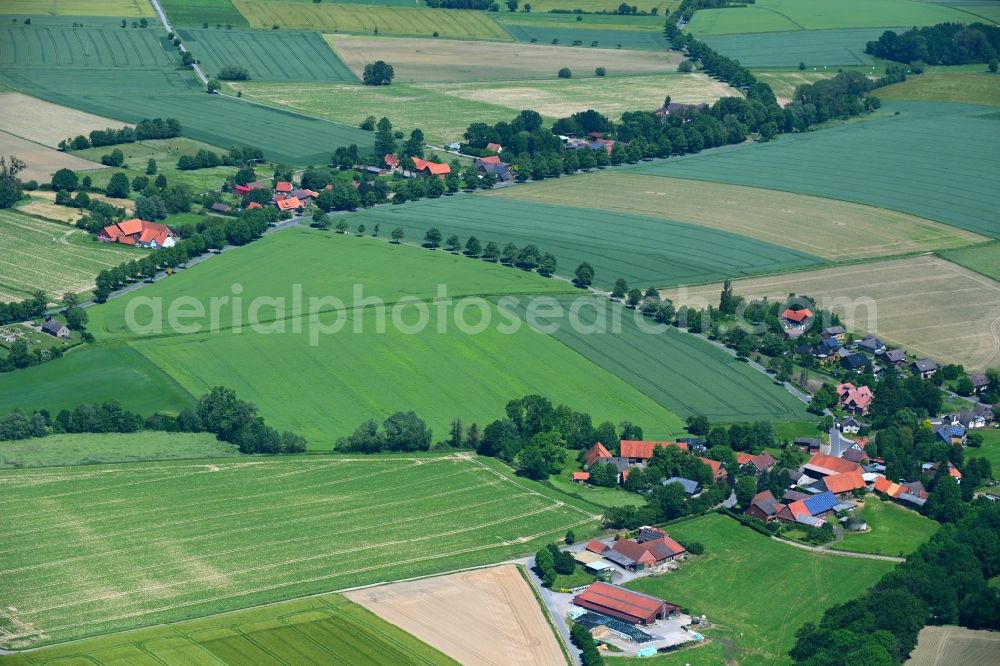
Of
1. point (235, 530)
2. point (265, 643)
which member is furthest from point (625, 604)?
point (235, 530)

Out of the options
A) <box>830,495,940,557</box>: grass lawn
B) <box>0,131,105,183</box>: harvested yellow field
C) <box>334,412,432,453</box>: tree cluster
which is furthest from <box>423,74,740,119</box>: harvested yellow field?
<box>830,495,940,557</box>: grass lawn

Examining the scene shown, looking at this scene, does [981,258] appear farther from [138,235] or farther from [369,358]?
[138,235]

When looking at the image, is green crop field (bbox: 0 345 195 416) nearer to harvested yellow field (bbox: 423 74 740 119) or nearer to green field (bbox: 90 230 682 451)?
green field (bbox: 90 230 682 451)

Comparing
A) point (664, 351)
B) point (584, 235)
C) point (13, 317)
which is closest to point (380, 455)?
point (664, 351)

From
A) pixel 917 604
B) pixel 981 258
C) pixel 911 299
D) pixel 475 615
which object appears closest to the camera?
pixel 917 604

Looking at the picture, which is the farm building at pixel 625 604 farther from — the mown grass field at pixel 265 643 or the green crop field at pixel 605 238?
the green crop field at pixel 605 238

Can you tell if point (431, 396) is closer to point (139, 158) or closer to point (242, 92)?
point (139, 158)
